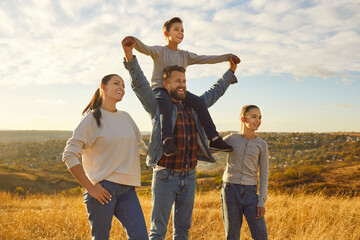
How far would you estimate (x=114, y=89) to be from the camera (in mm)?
2842

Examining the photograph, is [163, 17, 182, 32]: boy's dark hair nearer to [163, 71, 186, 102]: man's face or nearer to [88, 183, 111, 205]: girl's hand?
[163, 71, 186, 102]: man's face

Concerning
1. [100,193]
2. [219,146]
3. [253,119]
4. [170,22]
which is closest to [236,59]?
[253,119]

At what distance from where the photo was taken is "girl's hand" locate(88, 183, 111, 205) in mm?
2553

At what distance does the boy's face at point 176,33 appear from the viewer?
339cm

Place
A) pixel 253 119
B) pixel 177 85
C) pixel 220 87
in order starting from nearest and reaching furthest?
pixel 177 85, pixel 253 119, pixel 220 87

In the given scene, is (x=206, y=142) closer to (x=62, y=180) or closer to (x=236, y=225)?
(x=236, y=225)

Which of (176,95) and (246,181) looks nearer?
(176,95)

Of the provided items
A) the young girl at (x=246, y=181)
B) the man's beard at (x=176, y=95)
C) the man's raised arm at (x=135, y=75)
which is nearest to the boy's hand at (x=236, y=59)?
the young girl at (x=246, y=181)

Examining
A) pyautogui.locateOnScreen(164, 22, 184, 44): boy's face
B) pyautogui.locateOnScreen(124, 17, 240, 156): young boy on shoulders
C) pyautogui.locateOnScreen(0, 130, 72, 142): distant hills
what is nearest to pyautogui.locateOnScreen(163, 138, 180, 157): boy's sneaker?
A: pyautogui.locateOnScreen(124, 17, 240, 156): young boy on shoulders

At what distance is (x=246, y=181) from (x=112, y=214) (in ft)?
4.94

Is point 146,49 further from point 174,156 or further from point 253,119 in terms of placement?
point 253,119

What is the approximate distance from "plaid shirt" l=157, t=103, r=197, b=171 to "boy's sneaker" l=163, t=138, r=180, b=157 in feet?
0.45

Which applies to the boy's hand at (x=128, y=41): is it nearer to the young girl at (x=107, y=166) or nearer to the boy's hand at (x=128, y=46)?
the boy's hand at (x=128, y=46)

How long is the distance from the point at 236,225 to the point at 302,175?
2586cm
